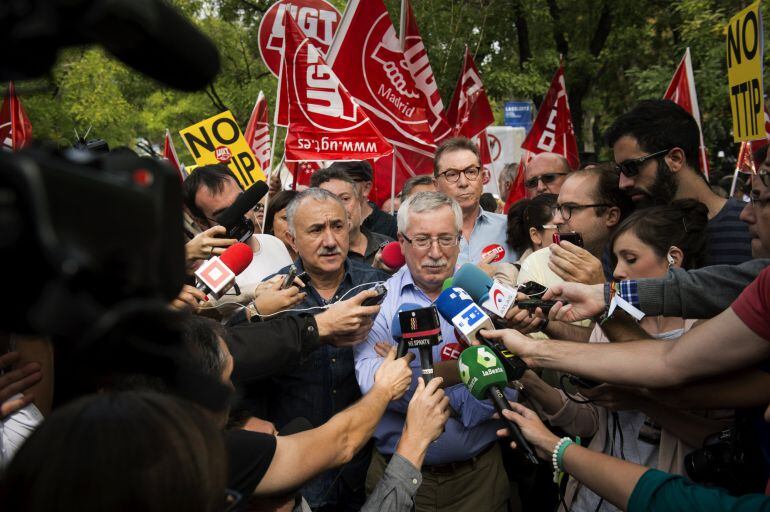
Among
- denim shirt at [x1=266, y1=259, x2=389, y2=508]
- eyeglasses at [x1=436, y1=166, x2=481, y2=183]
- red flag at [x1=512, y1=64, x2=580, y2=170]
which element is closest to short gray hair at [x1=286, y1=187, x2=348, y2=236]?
denim shirt at [x1=266, y1=259, x2=389, y2=508]

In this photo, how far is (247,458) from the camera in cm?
225

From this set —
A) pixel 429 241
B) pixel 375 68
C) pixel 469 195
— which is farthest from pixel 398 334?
pixel 375 68

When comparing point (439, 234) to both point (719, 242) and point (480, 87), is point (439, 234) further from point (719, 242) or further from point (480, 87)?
point (480, 87)

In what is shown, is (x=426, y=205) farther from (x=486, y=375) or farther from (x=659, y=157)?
(x=659, y=157)

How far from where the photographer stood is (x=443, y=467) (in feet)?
12.1

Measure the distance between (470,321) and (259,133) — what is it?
7729mm

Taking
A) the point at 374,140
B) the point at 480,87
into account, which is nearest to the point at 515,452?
the point at 374,140

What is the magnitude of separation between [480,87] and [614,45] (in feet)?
29.8

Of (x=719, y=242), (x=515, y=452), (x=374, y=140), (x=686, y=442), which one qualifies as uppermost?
(x=374, y=140)

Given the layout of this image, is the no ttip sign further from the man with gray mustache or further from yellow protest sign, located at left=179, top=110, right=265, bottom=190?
the man with gray mustache

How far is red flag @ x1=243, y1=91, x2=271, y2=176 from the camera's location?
33.3 ft

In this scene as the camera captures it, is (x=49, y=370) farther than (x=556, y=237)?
No

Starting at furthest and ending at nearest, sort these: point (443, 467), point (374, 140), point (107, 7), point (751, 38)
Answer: point (374, 140), point (751, 38), point (443, 467), point (107, 7)

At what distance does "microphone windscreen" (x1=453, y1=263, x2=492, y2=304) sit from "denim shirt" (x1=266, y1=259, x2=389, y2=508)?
66cm
